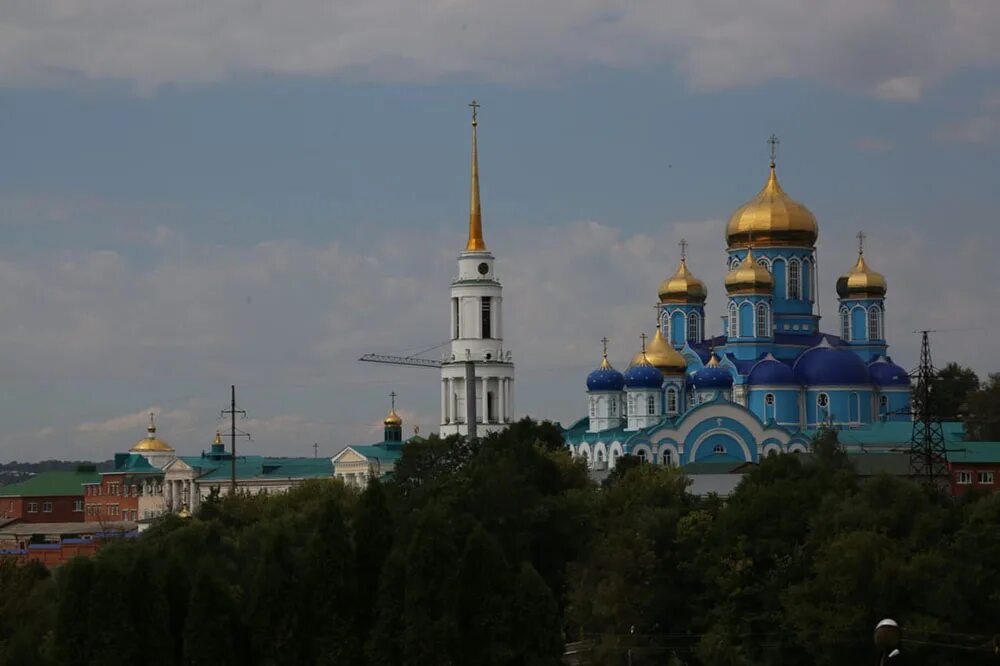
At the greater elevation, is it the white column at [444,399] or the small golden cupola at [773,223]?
the small golden cupola at [773,223]

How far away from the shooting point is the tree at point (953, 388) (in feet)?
372

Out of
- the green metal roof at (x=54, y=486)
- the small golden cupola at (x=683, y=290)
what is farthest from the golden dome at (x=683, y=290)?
the green metal roof at (x=54, y=486)

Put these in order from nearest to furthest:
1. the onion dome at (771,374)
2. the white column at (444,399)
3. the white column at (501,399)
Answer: the onion dome at (771,374) < the white column at (444,399) < the white column at (501,399)

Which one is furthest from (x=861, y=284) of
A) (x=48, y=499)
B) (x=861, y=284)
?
(x=48, y=499)

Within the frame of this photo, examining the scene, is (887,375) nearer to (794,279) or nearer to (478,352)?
(794,279)

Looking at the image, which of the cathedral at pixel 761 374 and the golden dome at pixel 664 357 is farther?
the golden dome at pixel 664 357

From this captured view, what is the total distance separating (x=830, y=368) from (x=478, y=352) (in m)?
16.6

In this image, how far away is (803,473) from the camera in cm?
5281

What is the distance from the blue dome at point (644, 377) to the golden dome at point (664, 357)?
99 centimetres

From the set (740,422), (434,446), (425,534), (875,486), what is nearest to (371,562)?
(425,534)

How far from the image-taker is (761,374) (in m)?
93.8

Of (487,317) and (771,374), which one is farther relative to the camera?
(487,317)

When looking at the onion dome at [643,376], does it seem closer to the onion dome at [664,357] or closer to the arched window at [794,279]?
the onion dome at [664,357]

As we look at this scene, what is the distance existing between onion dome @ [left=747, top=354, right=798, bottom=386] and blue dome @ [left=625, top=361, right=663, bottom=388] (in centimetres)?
390
